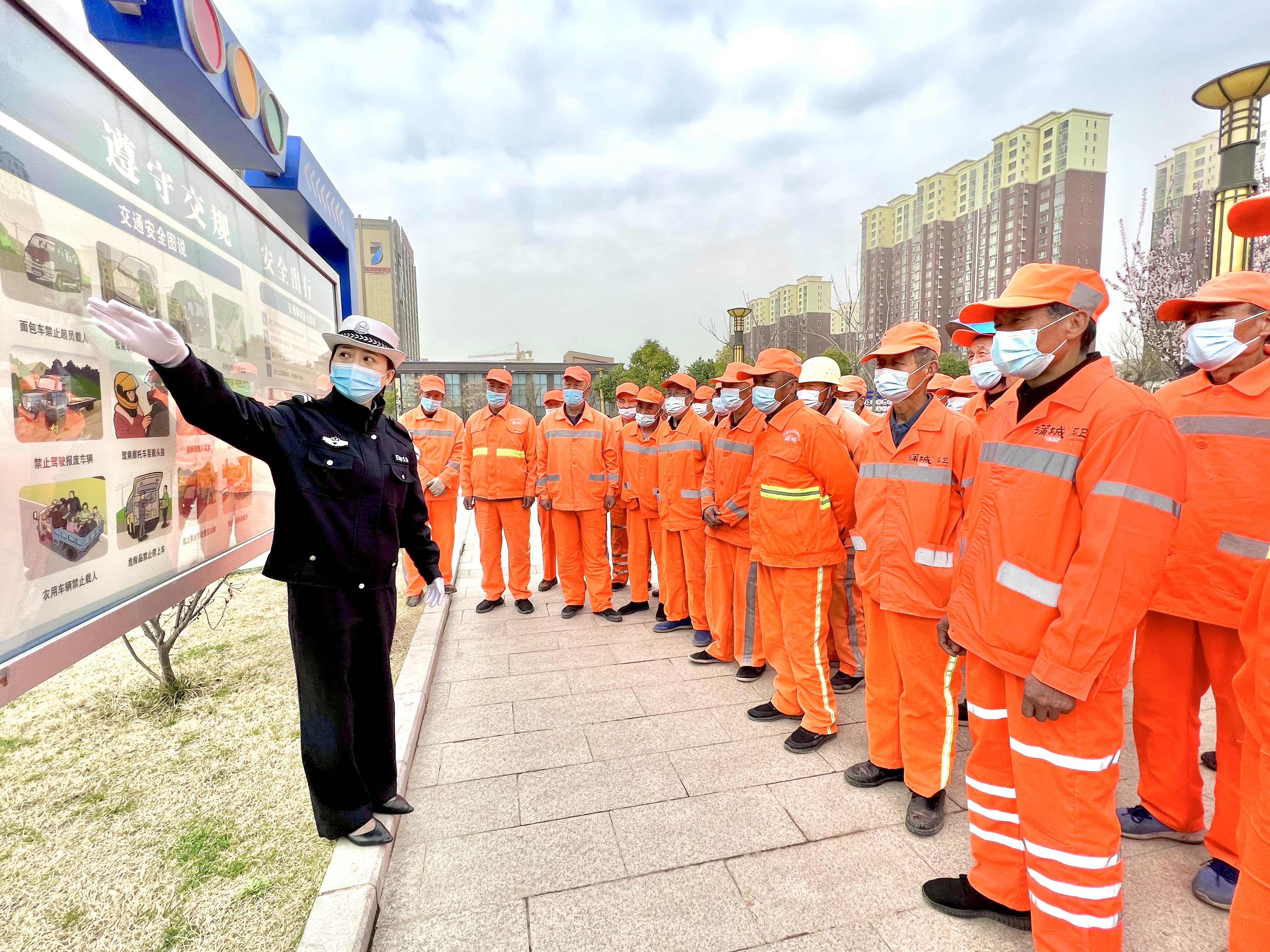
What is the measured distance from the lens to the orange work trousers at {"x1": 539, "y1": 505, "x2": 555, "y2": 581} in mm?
7059

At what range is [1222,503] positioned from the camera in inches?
96.6

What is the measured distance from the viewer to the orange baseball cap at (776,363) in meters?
3.80

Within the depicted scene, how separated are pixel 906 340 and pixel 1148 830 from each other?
2.39 meters

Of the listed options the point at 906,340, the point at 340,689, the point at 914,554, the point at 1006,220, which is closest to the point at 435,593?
the point at 340,689

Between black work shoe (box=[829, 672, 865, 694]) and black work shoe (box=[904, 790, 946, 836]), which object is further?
black work shoe (box=[829, 672, 865, 694])

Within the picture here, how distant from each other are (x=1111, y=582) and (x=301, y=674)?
Answer: 2893mm

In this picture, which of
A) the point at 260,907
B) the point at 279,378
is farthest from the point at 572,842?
the point at 279,378

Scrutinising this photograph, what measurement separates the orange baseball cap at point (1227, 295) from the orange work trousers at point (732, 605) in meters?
2.61

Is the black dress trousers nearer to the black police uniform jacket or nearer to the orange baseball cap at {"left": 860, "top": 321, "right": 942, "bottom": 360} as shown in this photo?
the black police uniform jacket

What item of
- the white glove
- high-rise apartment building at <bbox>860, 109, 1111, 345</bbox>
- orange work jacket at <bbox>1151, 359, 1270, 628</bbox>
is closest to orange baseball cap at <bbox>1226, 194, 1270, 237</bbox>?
orange work jacket at <bbox>1151, 359, 1270, 628</bbox>

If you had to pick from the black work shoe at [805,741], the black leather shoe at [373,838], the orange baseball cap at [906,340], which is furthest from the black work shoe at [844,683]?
the black leather shoe at [373,838]

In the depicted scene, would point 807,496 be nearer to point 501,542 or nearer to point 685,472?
point 685,472

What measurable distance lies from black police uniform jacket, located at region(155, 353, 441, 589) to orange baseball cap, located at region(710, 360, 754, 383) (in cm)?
233

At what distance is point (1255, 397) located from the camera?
239 cm
